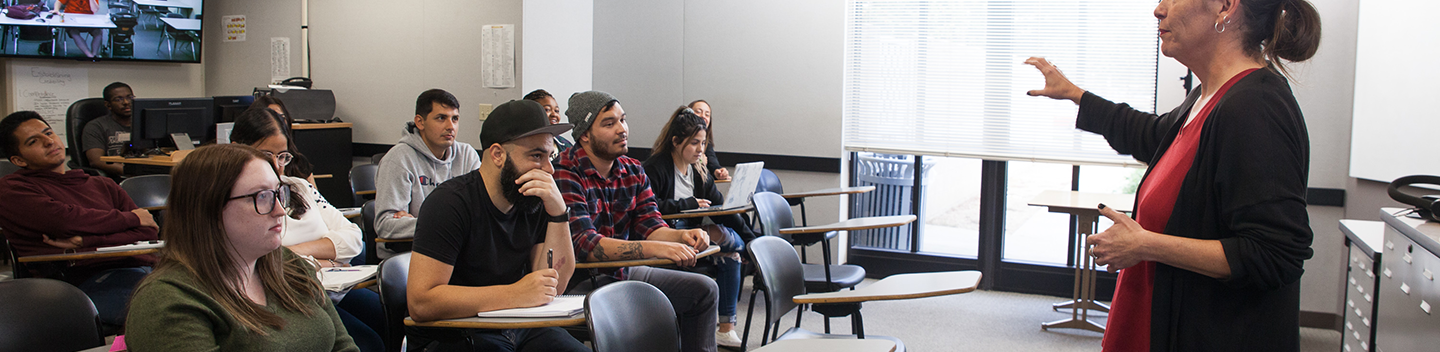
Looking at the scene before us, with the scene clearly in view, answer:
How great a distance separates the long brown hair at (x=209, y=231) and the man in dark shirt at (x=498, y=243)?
1.81 ft

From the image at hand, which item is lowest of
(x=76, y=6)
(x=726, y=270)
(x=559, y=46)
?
(x=726, y=270)

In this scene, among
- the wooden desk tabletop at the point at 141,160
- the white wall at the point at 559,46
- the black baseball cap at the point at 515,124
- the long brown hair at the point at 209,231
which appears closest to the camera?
the long brown hair at the point at 209,231

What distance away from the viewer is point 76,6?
18.7ft

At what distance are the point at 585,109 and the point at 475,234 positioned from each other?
4.17ft

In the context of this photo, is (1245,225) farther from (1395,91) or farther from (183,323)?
(1395,91)

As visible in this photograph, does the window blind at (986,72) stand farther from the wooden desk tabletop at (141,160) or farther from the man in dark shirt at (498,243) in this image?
the wooden desk tabletop at (141,160)

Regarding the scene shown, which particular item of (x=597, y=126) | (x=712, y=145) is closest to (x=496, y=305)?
(x=597, y=126)

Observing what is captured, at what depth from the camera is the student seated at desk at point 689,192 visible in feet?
12.7

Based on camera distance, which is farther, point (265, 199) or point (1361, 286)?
point (1361, 286)

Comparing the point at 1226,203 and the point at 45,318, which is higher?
the point at 1226,203

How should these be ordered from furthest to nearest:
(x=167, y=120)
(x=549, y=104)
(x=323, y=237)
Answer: (x=167, y=120), (x=549, y=104), (x=323, y=237)

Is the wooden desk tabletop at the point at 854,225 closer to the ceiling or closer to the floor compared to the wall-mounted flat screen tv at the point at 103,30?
closer to the floor

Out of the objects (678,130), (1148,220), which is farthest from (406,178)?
(1148,220)

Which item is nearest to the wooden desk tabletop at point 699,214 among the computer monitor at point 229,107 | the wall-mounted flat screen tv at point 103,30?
the computer monitor at point 229,107
